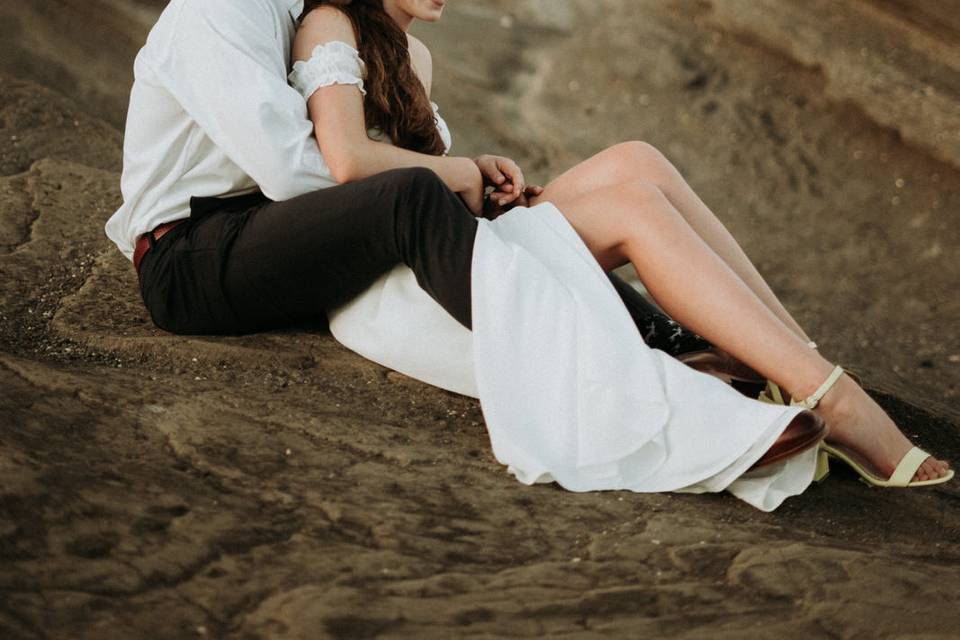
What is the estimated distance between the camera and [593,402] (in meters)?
2.43

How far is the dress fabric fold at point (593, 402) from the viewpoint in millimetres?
2428

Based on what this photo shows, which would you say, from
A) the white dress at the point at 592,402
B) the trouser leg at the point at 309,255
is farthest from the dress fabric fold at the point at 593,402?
the trouser leg at the point at 309,255

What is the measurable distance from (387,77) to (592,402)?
3.06 feet

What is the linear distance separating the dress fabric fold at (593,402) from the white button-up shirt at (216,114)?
51 centimetres

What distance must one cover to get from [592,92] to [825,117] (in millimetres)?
1252

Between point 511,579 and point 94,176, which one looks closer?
point 511,579

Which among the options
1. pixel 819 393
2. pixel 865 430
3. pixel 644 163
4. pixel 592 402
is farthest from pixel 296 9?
pixel 865 430

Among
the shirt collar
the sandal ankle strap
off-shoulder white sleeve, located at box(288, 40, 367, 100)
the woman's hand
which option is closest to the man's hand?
the woman's hand

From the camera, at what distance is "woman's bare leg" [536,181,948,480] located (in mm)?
2562

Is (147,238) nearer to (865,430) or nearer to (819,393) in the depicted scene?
(819,393)

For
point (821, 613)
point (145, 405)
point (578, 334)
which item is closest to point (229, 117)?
point (145, 405)

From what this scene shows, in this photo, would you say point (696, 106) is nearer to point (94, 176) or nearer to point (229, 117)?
point (94, 176)

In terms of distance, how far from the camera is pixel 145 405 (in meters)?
2.49

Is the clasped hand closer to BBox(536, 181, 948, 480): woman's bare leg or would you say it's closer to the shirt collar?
BBox(536, 181, 948, 480): woman's bare leg
